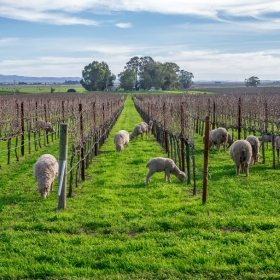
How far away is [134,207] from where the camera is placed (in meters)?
10.7

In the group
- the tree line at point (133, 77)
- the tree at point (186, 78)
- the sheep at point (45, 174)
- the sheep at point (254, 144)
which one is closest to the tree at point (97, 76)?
the tree line at point (133, 77)

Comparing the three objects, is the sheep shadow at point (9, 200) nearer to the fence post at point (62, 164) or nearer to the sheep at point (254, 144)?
the fence post at point (62, 164)

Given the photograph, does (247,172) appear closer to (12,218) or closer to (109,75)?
(12,218)

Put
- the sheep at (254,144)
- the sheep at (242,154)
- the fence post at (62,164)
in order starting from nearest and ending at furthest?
the fence post at (62,164) → the sheep at (242,154) → the sheep at (254,144)

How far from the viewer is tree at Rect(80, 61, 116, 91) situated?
128 metres

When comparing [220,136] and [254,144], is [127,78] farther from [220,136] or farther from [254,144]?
[254,144]

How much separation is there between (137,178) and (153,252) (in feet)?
22.8

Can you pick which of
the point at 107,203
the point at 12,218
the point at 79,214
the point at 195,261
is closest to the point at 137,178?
the point at 107,203

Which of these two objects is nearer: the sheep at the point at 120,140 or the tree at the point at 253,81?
the sheep at the point at 120,140

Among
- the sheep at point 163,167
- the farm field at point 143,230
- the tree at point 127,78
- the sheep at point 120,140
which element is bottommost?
the farm field at point 143,230

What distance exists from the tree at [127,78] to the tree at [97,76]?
324cm

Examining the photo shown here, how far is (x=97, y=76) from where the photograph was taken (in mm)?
128500

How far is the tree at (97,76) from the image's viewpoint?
128500mm

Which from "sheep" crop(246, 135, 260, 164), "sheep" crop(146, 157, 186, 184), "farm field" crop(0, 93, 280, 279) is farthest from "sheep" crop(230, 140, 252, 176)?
"sheep" crop(146, 157, 186, 184)
